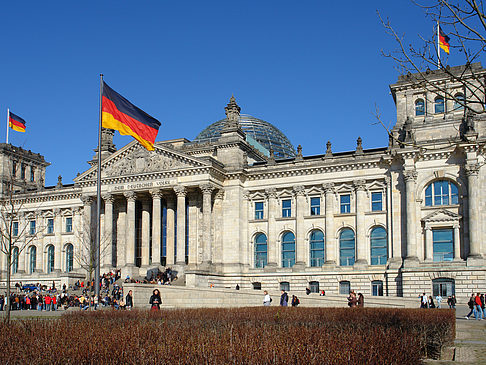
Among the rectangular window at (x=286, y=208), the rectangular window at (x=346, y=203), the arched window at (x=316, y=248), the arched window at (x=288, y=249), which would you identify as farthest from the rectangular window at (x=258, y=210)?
the rectangular window at (x=346, y=203)

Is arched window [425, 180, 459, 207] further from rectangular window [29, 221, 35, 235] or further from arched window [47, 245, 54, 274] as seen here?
rectangular window [29, 221, 35, 235]

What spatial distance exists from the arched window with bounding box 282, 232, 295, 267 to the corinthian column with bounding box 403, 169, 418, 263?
13020mm

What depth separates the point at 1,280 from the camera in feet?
253

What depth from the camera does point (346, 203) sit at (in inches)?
2415

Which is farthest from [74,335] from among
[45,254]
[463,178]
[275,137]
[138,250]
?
[275,137]

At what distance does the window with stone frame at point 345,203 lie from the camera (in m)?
61.2

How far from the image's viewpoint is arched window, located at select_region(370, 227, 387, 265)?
58.7m

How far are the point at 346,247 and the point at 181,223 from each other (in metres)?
17.6

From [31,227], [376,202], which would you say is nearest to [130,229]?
[31,227]

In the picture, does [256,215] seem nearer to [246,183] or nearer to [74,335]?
[246,183]

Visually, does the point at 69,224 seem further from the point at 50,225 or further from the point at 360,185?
the point at 360,185

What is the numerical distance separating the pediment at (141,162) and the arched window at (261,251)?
10.4 m

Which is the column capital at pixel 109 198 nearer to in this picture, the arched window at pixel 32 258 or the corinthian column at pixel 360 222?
the arched window at pixel 32 258

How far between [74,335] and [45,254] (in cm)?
6905
